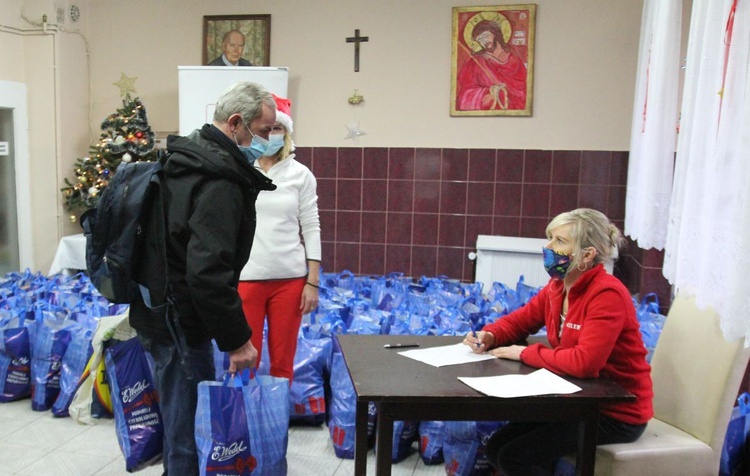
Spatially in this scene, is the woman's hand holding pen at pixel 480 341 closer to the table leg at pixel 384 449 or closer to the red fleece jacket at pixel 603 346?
the red fleece jacket at pixel 603 346

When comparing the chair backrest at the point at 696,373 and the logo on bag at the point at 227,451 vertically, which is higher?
→ the chair backrest at the point at 696,373

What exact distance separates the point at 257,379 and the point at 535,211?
12.0 feet

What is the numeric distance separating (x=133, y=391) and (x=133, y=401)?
0.04 meters

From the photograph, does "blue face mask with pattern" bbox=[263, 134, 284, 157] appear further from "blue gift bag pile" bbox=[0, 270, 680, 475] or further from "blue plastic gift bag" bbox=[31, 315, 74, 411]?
"blue plastic gift bag" bbox=[31, 315, 74, 411]

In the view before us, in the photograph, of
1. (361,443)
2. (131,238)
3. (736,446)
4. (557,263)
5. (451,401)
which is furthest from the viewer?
(736,446)

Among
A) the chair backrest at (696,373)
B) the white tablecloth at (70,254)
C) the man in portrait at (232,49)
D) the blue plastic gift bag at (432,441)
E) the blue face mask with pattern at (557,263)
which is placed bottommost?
the blue plastic gift bag at (432,441)

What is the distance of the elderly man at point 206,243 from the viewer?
1721 mm

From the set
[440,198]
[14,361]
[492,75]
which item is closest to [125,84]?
[440,198]

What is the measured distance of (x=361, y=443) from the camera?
191cm

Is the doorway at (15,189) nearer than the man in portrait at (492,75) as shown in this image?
No

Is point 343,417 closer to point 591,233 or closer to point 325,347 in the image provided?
point 325,347

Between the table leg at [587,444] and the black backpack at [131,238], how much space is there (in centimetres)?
114

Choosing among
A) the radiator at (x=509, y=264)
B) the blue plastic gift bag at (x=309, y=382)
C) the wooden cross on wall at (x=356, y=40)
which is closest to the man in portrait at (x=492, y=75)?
the wooden cross on wall at (x=356, y=40)

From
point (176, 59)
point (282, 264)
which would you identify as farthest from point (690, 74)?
point (176, 59)
